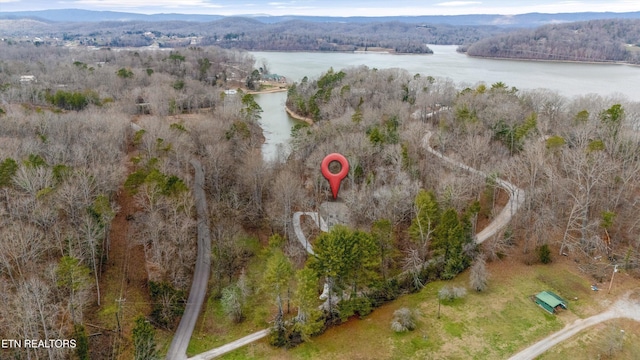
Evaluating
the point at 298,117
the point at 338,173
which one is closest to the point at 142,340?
the point at 338,173

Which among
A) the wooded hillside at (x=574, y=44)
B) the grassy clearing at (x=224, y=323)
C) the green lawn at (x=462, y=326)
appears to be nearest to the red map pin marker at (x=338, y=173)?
the grassy clearing at (x=224, y=323)

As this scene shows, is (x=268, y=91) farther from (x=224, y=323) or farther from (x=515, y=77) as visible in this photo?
(x=224, y=323)

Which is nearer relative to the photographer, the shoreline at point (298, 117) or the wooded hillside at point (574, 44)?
the shoreline at point (298, 117)

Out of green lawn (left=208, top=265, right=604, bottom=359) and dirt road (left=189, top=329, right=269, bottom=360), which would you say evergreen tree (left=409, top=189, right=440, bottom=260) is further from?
dirt road (left=189, top=329, right=269, bottom=360)

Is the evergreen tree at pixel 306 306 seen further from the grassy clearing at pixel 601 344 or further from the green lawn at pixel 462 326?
the grassy clearing at pixel 601 344

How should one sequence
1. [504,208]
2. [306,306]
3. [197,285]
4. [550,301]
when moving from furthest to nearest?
[504,208] → [197,285] → [550,301] → [306,306]

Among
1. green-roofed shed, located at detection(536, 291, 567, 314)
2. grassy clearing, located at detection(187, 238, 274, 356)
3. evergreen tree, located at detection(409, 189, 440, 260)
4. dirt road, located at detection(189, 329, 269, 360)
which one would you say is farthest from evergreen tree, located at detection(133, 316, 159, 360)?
green-roofed shed, located at detection(536, 291, 567, 314)
